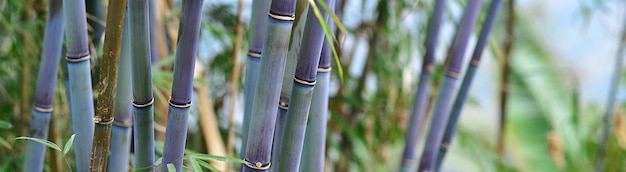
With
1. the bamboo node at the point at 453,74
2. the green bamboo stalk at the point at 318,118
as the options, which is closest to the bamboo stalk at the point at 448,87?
the bamboo node at the point at 453,74

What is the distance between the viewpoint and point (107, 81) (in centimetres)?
51

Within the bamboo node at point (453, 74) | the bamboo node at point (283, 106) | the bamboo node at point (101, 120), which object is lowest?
the bamboo node at point (101, 120)

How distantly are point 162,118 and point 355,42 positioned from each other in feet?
1.40

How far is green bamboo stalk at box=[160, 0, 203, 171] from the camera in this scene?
52 cm

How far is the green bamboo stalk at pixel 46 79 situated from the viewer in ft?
2.33

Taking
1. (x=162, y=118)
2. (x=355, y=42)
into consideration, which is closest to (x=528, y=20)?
(x=355, y=42)

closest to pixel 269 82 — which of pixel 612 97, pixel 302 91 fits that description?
pixel 302 91

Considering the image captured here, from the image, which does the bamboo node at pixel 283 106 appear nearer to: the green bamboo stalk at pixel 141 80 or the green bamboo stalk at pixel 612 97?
the green bamboo stalk at pixel 141 80

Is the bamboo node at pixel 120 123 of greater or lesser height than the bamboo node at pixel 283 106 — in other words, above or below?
below

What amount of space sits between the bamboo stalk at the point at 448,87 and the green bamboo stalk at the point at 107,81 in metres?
0.42

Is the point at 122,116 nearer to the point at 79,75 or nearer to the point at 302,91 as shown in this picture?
the point at 79,75

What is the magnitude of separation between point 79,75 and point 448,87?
16.4 inches

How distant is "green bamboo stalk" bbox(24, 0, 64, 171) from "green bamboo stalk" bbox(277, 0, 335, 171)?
0.89 ft

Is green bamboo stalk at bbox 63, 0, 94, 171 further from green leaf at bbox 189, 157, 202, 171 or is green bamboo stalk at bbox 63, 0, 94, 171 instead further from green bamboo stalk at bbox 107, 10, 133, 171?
green leaf at bbox 189, 157, 202, 171
